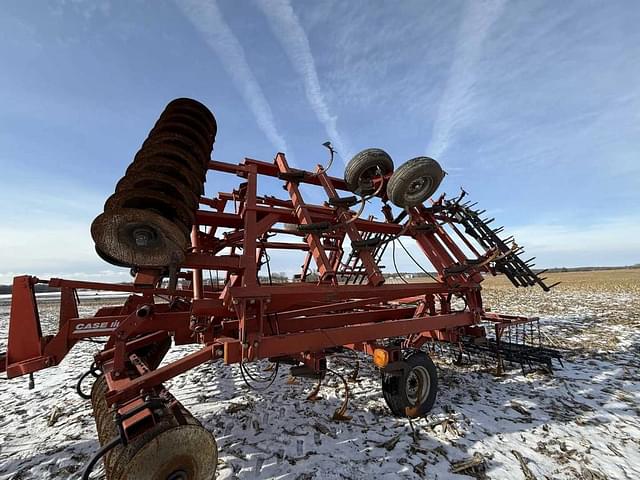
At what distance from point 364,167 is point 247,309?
3586 mm

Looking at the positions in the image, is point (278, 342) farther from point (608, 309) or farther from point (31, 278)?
point (608, 309)

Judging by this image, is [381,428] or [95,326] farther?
[381,428]

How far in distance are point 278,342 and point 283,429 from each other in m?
1.56

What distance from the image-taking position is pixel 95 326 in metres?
3.40

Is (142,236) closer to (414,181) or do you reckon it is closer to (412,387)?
(414,181)

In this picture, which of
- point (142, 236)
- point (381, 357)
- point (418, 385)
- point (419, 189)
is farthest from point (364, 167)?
point (142, 236)

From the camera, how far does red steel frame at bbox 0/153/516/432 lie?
305 centimetres

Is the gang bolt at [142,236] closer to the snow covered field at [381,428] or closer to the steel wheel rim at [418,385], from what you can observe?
the snow covered field at [381,428]

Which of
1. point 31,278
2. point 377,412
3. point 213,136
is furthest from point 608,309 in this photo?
point 31,278

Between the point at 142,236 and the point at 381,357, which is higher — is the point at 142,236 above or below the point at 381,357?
above

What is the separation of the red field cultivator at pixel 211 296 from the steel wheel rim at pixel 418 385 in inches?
0.7

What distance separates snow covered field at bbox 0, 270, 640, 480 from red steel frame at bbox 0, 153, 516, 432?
101cm

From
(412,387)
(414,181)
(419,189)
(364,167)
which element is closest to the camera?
(412,387)

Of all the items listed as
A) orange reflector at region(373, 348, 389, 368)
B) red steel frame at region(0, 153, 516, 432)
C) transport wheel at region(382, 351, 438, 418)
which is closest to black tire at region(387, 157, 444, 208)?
red steel frame at region(0, 153, 516, 432)
